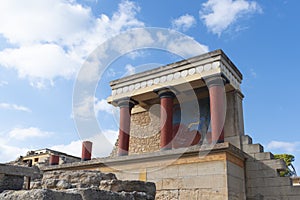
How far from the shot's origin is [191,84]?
39.8 ft

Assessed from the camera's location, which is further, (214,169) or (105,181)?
(214,169)

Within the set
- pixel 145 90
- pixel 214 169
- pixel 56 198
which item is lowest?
pixel 56 198

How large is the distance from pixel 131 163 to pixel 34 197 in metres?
7.39

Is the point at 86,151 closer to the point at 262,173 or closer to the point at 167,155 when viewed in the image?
the point at 167,155

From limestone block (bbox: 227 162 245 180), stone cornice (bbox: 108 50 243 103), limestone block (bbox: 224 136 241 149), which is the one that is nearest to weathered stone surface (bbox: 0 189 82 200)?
limestone block (bbox: 227 162 245 180)

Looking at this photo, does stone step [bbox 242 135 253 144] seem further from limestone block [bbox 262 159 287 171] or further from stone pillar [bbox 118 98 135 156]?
stone pillar [bbox 118 98 135 156]

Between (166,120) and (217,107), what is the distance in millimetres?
1966

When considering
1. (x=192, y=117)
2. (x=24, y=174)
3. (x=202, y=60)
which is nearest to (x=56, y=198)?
(x=24, y=174)

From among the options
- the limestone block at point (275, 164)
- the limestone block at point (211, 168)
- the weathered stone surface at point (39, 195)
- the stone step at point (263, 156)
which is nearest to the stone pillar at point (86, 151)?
the limestone block at point (211, 168)

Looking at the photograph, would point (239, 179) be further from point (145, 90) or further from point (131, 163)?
point (145, 90)

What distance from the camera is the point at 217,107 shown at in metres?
10.7

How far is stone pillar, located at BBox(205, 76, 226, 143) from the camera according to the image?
10180 millimetres

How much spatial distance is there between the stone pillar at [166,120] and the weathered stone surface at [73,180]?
621 centimetres

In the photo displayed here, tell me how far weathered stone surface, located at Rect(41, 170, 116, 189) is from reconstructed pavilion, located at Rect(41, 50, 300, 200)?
161 inches
